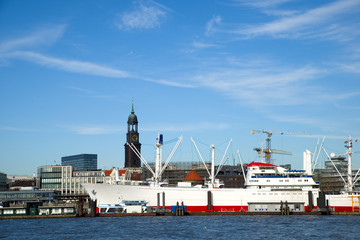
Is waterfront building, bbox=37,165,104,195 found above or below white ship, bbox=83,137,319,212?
above

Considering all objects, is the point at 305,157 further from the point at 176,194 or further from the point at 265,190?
the point at 176,194

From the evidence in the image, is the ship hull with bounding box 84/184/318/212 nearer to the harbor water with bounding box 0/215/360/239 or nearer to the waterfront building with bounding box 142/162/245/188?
the harbor water with bounding box 0/215/360/239

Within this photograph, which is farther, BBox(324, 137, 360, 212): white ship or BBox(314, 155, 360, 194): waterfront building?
BBox(314, 155, 360, 194): waterfront building

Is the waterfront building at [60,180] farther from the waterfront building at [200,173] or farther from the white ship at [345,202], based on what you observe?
the white ship at [345,202]

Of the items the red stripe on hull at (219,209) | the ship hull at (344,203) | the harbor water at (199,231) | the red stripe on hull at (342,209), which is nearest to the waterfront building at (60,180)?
the red stripe on hull at (219,209)

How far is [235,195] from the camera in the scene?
339ft

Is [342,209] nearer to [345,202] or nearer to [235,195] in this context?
[345,202]

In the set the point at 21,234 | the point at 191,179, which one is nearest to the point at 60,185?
the point at 191,179

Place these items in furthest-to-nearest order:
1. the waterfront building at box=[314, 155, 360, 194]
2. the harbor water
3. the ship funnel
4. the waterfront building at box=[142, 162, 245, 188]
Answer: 1. the waterfront building at box=[314, 155, 360, 194]
2. the waterfront building at box=[142, 162, 245, 188]
3. the ship funnel
4. the harbor water

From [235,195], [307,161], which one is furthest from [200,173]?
[235,195]

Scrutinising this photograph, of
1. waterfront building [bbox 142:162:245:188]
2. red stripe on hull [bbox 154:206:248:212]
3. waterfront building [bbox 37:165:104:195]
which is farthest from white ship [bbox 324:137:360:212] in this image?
waterfront building [bbox 37:165:104:195]

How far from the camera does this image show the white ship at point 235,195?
336 ft

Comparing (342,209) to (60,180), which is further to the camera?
(60,180)

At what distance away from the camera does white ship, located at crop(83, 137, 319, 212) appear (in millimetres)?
102562
